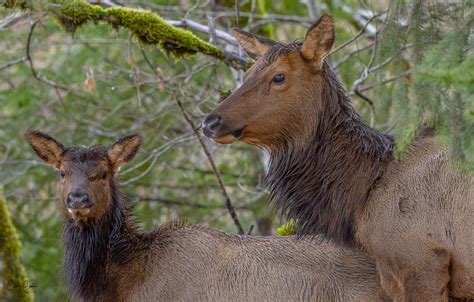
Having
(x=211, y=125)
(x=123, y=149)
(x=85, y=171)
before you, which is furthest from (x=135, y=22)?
(x=211, y=125)

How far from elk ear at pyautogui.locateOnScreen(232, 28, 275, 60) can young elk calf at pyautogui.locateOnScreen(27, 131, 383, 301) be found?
1.35 m

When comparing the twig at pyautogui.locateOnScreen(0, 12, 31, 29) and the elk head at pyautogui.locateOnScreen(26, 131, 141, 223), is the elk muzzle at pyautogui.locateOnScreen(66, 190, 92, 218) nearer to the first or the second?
the elk head at pyautogui.locateOnScreen(26, 131, 141, 223)

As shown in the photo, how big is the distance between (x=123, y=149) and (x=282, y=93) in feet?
6.18

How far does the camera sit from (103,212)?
8.37m

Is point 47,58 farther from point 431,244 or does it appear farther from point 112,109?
point 431,244

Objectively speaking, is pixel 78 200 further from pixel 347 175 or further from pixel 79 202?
pixel 347 175

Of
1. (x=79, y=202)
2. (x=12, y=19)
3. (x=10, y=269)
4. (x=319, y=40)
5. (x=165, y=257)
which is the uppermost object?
(x=12, y=19)

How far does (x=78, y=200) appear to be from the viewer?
7.93 metres

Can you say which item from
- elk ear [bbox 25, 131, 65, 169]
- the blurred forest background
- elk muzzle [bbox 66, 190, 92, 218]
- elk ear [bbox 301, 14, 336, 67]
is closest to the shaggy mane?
elk muzzle [bbox 66, 190, 92, 218]

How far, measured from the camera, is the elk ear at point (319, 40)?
7398 mm

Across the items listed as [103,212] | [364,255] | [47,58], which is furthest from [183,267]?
[47,58]

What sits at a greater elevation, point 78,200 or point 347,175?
point 347,175

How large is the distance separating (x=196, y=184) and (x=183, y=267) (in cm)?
667

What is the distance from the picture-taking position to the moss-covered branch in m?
9.69
